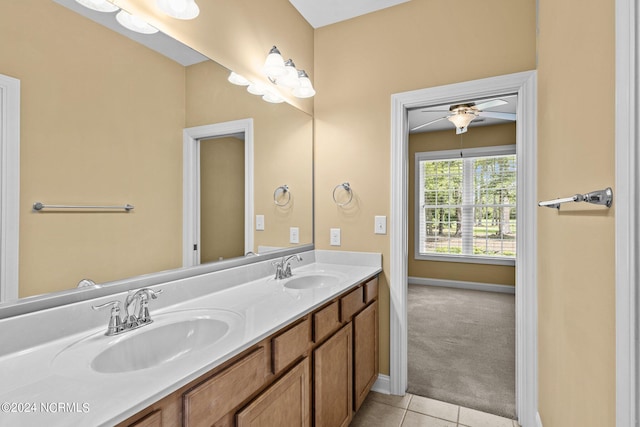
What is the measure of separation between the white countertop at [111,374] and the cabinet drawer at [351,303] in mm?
130

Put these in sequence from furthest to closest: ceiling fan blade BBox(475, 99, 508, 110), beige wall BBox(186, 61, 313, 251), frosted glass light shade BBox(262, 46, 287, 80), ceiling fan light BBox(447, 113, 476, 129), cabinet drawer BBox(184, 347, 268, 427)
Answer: ceiling fan light BBox(447, 113, 476, 129) < ceiling fan blade BBox(475, 99, 508, 110) < frosted glass light shade BBox(262, 46, 287, 80) < beige wall BBox(186, 61, 313, 251) < cabinet drawer BBox(184, 347, 268, 427)

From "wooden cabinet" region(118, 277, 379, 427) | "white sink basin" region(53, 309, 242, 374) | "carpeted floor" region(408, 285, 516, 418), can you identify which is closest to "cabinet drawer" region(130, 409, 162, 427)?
"wooden cabinet" region(118, 277, 379, 427)

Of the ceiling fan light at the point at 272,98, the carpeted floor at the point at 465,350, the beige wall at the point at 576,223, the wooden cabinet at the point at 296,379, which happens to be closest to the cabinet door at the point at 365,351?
the wooden cabinet at the point at 296,379

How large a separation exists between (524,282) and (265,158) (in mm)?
1735

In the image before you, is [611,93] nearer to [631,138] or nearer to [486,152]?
[631,138]

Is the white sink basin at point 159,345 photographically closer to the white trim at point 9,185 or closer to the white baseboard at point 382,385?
the white trim at point 9,185

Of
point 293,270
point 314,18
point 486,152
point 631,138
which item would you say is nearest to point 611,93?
point 631,138

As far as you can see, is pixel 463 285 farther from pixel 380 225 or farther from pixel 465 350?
pixel 380 225

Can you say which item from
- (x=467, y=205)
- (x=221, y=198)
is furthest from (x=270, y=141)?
(x=467, y=205)

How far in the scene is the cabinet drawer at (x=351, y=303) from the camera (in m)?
1.71

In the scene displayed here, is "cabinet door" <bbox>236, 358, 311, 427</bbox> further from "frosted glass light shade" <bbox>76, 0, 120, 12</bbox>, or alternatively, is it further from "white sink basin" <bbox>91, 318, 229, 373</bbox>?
"frosted glass light shade" <bbox>76, 0, 120, 12</bbox>

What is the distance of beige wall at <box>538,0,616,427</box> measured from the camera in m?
0.85

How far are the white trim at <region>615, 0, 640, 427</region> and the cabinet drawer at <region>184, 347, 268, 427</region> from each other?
3.04ft

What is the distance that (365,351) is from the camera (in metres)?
2.01
